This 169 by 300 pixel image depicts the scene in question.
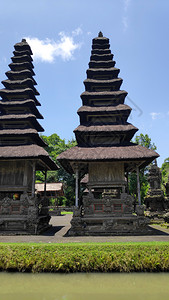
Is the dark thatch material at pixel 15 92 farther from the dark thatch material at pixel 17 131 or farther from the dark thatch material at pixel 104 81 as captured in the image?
the dark thatch material at pixel 104 81

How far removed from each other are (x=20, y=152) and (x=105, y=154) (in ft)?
21.7

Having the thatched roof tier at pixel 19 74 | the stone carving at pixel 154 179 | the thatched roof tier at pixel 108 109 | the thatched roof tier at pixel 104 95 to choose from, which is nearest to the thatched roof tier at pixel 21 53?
the thatched roof tier at pixel 19 74

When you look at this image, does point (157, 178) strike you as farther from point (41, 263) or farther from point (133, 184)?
point (41, 263)

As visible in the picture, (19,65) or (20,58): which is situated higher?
(20,58)

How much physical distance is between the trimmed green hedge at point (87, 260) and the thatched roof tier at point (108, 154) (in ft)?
24.1

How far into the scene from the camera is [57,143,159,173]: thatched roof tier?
13.7 metres

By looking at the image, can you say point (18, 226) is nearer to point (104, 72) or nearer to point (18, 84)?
point (18, 84)

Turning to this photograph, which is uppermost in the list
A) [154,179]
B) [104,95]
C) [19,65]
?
[19,65]

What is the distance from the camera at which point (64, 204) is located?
46.9m

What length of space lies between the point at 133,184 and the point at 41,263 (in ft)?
112

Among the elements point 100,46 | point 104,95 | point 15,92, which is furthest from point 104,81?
point 15,92

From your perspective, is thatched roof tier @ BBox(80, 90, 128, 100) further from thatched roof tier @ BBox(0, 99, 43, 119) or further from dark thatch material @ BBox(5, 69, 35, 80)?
dark thatch material @ BBox(5, 69, 35, 80)

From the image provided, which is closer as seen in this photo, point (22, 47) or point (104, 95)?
point (104, 95)

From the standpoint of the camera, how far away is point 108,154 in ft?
46.7
